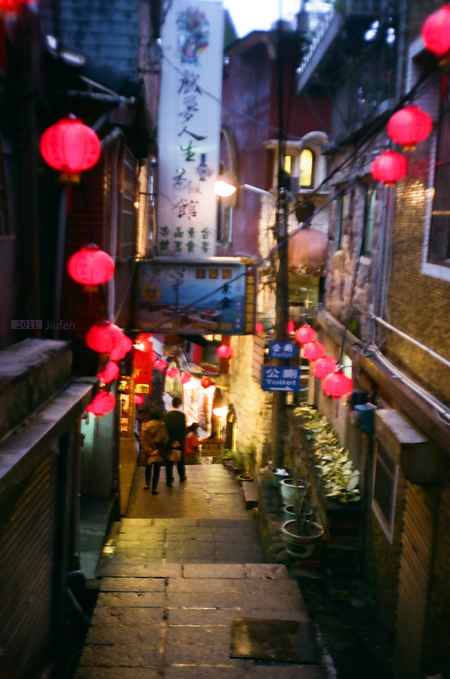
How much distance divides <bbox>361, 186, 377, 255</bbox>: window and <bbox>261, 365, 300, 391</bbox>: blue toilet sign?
10.5ft

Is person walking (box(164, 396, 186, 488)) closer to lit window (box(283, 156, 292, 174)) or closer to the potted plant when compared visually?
the potted plant

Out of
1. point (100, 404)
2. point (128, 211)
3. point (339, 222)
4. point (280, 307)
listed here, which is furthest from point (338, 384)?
point (128, 211)

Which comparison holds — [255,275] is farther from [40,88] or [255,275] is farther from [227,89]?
[227,89]

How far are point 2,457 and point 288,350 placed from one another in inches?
403

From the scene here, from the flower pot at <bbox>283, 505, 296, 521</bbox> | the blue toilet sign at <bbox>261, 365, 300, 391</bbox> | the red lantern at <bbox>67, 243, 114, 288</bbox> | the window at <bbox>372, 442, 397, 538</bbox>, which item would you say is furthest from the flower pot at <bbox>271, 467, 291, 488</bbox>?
the red lantern at <bbox>67, 243, 114, 288</bbox>

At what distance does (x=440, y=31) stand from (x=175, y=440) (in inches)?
503

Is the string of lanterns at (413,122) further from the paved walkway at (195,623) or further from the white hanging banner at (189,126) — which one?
the white hanging banner at (189,126)

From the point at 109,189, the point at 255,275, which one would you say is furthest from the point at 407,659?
the point at 255,275

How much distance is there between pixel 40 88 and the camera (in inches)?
325

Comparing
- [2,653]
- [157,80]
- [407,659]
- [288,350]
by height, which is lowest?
[407,659]

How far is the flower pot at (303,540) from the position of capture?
10.5 meters

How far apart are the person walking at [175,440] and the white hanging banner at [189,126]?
4330mm

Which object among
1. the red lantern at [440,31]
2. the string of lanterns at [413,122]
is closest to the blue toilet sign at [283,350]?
the string of lanterns at [413,122]

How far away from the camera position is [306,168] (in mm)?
23812
